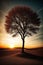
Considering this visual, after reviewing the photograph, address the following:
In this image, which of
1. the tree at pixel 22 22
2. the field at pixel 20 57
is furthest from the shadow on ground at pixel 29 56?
the tree at pixel 22 22

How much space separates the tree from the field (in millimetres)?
292

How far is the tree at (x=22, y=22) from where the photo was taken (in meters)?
2.86

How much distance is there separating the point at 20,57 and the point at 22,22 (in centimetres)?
67

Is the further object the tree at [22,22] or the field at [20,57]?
the tree at [22,22]

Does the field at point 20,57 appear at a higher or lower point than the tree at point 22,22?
lower

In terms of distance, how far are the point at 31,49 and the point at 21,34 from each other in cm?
35

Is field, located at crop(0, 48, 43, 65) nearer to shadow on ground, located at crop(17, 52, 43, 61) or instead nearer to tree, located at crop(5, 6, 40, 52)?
shadow on ground, located at crop(17, 52, 43, 61)

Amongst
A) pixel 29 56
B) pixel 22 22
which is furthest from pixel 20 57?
pixel 22 22

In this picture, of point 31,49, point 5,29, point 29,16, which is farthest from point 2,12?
point 31,49

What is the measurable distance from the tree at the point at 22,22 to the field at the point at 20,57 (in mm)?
292

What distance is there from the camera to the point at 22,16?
2.86 meters

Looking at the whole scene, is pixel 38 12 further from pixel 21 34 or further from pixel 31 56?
pixel 31 56

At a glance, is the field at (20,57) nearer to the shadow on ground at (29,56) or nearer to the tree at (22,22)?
the shadow on ground at (29,56)

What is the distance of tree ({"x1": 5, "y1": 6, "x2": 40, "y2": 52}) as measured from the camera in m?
2.86
